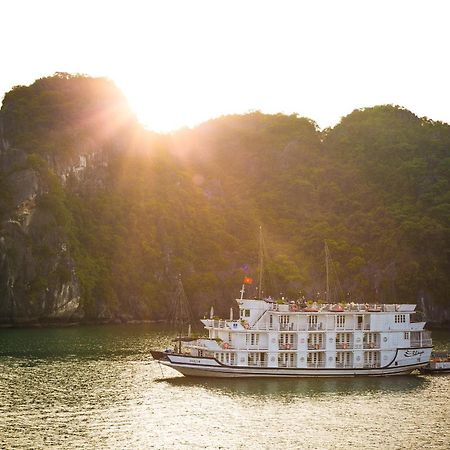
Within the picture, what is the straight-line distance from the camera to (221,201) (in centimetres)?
15100

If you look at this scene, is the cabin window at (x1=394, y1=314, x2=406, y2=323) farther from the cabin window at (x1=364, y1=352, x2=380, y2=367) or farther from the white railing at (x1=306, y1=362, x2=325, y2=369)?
the white railing at (x1=306, y1=362, x2=325, y2=369)

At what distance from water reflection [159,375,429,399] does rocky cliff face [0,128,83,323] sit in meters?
55.8

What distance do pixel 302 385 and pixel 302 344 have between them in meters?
3.65

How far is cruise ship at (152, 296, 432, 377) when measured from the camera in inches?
2126

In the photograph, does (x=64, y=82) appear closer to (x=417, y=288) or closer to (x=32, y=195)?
(x=32, y=195)

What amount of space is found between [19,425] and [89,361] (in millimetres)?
23555

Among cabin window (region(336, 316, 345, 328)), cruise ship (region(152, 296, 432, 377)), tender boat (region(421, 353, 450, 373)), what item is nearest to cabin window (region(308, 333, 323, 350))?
cruise ship (region(152, 296, 432, 377))

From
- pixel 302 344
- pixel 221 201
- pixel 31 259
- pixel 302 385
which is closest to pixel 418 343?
pixel 302 344

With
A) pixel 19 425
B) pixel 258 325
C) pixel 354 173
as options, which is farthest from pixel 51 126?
pixel 19 425

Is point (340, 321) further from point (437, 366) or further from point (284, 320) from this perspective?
point (437, 366)

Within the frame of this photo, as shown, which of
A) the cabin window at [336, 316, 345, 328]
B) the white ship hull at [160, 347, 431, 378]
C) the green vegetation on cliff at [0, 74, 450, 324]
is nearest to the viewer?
the white ship hull at [160, 347, 431, 378]

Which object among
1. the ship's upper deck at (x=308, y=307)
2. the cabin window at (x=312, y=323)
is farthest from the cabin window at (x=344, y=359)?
the ship's upper deck at (x=308, y=307)

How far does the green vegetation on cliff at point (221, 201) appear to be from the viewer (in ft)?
396

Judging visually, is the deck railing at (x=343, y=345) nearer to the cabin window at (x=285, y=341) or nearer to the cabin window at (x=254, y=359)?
the cabin window at (x=285, y=341)
